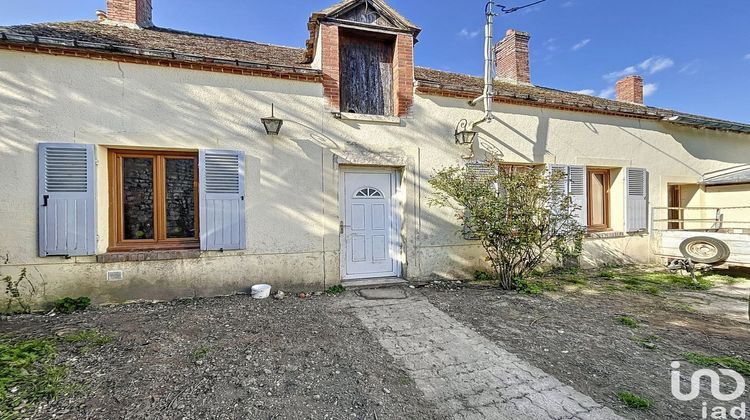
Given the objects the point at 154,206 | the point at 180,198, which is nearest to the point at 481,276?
the point at 180,198

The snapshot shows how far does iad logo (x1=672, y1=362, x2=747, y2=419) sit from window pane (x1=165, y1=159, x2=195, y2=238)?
6279 millimetres

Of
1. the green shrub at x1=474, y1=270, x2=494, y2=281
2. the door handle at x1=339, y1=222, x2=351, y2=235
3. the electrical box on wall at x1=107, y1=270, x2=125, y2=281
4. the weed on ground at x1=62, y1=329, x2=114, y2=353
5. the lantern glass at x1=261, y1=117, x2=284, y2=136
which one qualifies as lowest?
the weed on ground at x1=62, y1=329, x2=114, y2=353

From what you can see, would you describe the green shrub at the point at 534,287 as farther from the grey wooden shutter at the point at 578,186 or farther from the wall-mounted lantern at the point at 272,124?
the wall-mounted lantern at the point at 272,124

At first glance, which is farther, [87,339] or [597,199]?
[597,199]

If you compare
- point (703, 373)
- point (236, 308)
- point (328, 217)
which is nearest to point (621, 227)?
point (703, 373)

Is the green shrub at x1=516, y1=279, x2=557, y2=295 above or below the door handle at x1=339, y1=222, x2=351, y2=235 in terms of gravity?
below

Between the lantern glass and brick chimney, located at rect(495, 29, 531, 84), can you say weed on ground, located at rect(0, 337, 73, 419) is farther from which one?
brick chimney, located at rect(495, 29, 531, 84)

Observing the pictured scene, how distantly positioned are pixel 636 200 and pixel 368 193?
6607mm

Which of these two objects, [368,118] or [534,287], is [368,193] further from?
[534,287]

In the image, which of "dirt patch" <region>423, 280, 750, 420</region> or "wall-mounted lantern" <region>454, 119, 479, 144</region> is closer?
"dirt patch" <region>423, 280, 750, 420</region>

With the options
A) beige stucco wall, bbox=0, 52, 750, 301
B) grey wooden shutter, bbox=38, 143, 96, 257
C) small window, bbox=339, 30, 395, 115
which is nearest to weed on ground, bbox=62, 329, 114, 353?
beige stucco wall, bbox=0, 52, 750, 301

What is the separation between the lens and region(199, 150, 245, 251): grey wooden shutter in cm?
504

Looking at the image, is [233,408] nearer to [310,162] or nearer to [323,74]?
[310,162]

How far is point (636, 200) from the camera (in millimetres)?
7746
